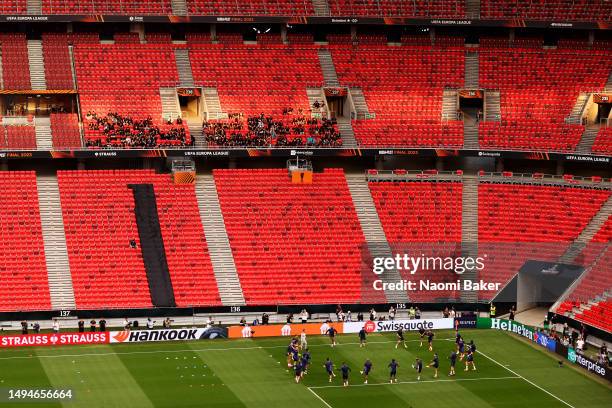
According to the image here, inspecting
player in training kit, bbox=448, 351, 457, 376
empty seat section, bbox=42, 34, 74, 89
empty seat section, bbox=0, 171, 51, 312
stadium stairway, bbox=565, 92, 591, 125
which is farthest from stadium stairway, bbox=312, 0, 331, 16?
player in training kit, bbox=448, 351, 457, 376

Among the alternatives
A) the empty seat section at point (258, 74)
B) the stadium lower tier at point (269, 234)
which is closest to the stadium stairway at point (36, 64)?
the stadium lower tier at point (269, 234)

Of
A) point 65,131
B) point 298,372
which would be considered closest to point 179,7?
point 65,131

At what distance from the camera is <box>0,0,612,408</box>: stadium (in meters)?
57.1

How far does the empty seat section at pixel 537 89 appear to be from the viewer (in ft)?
251

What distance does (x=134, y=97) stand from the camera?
76375 millimetres

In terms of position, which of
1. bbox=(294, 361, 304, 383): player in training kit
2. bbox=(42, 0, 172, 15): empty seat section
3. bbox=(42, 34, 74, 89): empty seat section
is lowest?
bbox=(294, 361, 304, 383): player in training kit

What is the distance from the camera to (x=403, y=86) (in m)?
79.6

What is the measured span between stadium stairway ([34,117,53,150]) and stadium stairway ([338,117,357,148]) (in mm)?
18487

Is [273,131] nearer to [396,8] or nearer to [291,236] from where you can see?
[291,236]

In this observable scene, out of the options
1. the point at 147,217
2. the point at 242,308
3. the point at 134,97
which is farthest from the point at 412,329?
the point at 134,97

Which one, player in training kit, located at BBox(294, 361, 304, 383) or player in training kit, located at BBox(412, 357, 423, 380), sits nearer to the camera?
player in training kit, located at BBox(294, 361, 304, 383)

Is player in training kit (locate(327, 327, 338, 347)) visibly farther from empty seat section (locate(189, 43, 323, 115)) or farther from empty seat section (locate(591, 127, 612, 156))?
empty seat section (locate(591, 127, 612, 156))

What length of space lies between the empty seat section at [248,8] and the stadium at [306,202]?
6.0 inches

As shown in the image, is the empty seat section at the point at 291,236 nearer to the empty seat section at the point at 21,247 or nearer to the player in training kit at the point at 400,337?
the player in training kit at the point at 400,337
